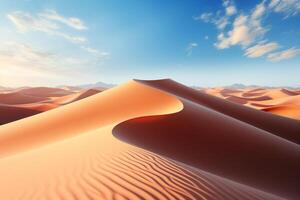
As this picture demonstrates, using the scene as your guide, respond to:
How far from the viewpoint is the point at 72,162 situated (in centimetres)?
418

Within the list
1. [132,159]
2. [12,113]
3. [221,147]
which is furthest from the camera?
[12,113]

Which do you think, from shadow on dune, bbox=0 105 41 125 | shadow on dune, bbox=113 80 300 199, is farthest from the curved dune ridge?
shadow on dune, bbox=0 105 41 125

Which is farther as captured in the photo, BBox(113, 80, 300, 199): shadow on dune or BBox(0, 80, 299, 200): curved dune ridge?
BBox(113, 80, 300, 199): shadow on dune

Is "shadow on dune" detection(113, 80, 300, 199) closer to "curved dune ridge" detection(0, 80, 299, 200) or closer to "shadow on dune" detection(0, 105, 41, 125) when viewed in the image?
"curved dune ridge" detection(0, 80, 299, 200)

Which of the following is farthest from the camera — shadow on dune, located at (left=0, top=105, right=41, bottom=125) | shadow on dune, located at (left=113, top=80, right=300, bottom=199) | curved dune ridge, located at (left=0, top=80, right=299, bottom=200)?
shadow on dune, located at (left=0, top=105, right=41, bottom=125)

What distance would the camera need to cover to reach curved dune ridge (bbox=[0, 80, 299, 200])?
10.0 ft

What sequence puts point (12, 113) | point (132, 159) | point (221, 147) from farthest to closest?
point (12, 113), point (221, 147), point (132, 159)

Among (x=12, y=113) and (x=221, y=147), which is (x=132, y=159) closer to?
(x=221, y=147)

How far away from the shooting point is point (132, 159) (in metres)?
4.05

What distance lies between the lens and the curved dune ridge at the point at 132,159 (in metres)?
3.06

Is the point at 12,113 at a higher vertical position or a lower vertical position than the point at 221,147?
lower

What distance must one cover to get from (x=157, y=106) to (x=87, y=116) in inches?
153

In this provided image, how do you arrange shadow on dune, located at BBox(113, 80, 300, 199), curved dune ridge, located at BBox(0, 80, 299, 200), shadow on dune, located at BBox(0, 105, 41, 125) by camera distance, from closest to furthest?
curved dune ridge, located at BBox(0, 80, 299, 200), shadow on dune, located at BBox(113, 80, 300, 199), shadow on dune, located at BBox(0, 105, 41, 125)

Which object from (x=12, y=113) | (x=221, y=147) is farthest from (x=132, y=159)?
(x=12, y=113)
